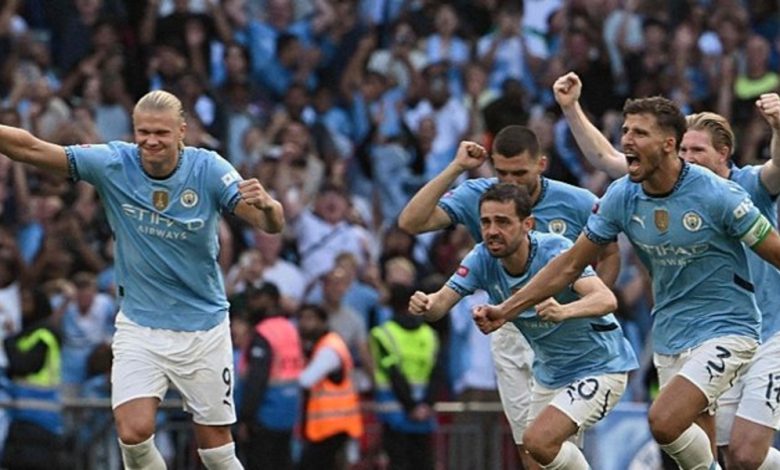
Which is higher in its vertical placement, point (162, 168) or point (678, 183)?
point (162, 168)

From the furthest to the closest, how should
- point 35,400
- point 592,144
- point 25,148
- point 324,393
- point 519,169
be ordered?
point 324,393, point 35,400, point 592,144, point 519,169, point 25,148

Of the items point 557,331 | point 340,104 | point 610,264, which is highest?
point 340,104

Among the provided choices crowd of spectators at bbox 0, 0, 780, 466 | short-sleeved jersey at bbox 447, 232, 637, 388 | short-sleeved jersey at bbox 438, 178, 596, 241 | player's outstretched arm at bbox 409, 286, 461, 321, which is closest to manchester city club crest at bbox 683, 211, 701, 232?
short-sleeved jersey at bbox 447, 232, 637, 388

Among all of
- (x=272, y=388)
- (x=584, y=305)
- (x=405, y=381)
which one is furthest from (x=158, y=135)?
(x=405, y=381)

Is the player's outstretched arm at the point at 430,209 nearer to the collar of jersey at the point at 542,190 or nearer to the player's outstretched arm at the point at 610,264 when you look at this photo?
the collar of jersey at the point at 542,190

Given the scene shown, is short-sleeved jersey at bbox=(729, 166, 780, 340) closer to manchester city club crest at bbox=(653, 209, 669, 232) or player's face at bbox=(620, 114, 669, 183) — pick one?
manchester city club crest at bbox=(653, 209, 669, 232)

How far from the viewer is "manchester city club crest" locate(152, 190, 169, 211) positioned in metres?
13.6

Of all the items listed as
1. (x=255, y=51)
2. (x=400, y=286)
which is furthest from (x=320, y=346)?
(x=255, y=51)

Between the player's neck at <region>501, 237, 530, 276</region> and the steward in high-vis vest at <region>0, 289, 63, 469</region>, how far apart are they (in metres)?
6.51

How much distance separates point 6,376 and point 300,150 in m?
4.70

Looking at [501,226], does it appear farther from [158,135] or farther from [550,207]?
[158,135]

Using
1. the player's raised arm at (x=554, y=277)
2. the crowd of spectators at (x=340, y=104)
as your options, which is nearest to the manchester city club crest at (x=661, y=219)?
the player's raised arm at (x=554, y=277)

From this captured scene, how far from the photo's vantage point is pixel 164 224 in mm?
13555

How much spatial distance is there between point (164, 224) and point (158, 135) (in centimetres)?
58
